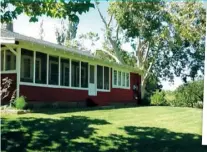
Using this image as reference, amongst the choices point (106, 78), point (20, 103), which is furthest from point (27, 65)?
point (106, 78)

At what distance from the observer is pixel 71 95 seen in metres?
13.3

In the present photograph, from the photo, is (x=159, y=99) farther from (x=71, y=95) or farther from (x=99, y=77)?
(x=71, y=95)

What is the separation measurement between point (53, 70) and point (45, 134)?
6097 mm

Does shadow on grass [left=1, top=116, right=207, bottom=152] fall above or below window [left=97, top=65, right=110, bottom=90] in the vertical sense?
below

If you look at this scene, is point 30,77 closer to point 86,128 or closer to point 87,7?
point 86,128

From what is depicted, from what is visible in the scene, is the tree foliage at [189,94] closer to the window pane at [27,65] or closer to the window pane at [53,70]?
the window pane at [53,70]

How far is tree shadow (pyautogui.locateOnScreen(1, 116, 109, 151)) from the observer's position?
575 cm

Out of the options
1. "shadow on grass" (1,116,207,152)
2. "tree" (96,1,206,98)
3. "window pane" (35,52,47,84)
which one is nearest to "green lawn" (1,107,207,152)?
"shadow on grass" (1,116,207,152)

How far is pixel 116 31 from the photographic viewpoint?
60.5 ft

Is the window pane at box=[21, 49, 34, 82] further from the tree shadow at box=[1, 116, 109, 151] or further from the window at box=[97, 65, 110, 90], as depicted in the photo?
the window at box=[97, 65, 110, 90]

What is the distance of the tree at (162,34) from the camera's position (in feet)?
54.1

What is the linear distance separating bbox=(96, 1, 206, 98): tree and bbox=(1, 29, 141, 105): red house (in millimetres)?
1522

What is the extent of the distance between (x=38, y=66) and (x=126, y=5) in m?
7.59

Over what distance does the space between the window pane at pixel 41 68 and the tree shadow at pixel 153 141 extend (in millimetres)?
5035
